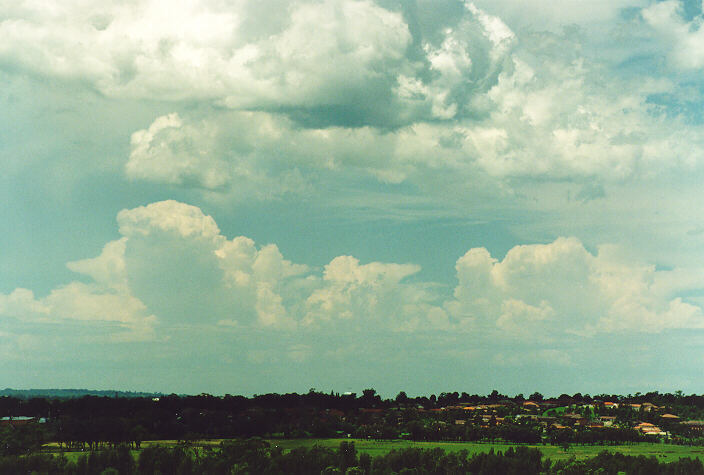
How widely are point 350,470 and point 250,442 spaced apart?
2751cm

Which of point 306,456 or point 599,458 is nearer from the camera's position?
point 306,456

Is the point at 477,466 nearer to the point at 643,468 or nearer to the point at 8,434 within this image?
the point at 643,468

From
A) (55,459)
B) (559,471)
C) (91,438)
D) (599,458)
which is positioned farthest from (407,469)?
(91,438)

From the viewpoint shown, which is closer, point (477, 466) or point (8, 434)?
point (477, 466)

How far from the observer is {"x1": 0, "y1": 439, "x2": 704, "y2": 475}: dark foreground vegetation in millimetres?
135875

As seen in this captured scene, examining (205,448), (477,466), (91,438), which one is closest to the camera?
(477,466)

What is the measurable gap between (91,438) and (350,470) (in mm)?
86132

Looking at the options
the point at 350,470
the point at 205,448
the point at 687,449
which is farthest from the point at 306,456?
the point at 687,449

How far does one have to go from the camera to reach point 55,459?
140625mm

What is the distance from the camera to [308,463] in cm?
14338

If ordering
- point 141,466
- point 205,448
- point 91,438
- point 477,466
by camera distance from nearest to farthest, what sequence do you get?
point 141,466 < point 477,466 < point 205,448 < point 91,438

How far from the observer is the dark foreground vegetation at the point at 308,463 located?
13588cm

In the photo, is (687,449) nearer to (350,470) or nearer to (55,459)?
(350,470)

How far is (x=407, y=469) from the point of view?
143 m
